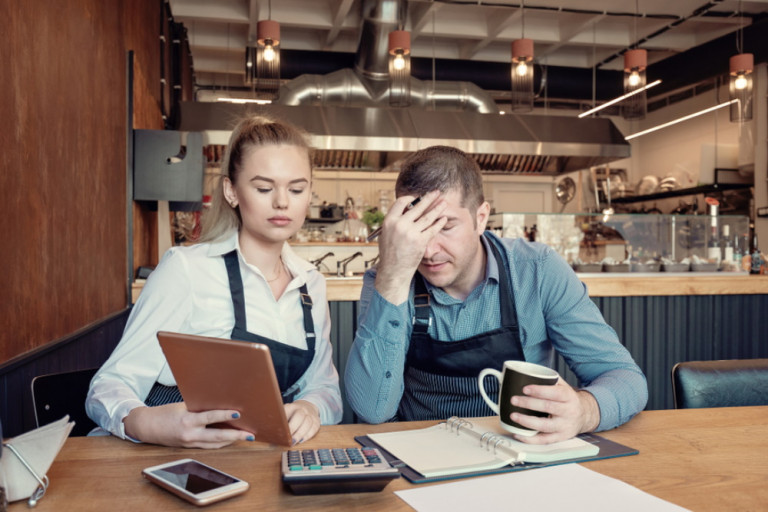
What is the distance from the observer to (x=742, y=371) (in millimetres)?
1421

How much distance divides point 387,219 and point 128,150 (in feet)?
7.31

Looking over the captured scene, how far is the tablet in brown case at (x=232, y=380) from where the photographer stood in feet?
2.67

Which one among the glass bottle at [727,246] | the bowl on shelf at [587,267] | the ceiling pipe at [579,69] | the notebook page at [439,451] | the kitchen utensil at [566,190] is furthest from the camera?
the kitchen utensil at [566,190]

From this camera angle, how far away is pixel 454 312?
148cm

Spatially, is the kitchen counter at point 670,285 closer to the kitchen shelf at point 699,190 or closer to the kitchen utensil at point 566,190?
the kitchen utensil at point 566,190

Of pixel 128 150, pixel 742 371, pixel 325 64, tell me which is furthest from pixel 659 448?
pixel 325 64

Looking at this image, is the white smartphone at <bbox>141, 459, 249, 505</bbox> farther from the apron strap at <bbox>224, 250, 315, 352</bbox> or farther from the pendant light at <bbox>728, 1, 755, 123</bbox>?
the pendant light at <bbox>728, 1, 755, 123</bbox>

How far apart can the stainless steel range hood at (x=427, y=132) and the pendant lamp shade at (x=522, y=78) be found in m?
0.85

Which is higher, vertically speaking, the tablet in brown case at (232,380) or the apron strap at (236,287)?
the apron strap at (236,287)

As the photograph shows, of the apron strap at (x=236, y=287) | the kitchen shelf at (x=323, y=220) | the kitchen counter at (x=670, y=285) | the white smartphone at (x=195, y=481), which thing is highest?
the kitchen shelf at (x=323, y=220)

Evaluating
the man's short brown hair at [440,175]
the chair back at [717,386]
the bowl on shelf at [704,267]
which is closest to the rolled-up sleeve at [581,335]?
the chair back at [717,386]

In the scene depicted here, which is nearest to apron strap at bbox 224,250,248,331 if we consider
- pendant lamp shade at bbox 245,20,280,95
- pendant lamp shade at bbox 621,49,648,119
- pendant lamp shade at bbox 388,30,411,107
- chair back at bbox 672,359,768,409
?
chair back at bbox 672,359,768,409

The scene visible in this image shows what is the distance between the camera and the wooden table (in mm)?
771

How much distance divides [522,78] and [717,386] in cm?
380
